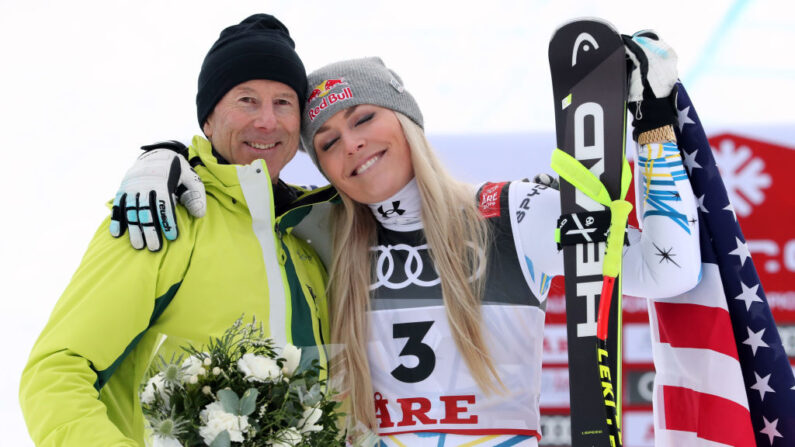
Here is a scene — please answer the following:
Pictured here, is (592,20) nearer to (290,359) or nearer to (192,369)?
(290,359)

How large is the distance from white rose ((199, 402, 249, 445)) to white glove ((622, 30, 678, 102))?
1.10 metres

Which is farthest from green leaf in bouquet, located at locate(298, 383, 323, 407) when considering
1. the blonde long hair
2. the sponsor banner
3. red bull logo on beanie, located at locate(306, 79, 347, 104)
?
the sponsor banner

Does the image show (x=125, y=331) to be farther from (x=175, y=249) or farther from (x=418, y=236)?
(x=418, y=236)

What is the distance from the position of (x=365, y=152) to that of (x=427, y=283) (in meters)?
0.41

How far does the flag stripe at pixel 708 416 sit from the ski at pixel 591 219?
0.36 meters

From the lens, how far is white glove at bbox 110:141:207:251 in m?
1.72

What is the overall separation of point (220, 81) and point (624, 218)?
1.23 m

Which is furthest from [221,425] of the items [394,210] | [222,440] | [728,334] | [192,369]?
[728,334]

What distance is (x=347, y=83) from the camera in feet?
6.91

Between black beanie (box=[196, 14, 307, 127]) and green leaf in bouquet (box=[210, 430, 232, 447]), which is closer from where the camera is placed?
green leaf in bouquet (box=[210, 430, 232, 447])

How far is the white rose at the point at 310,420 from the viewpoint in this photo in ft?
4.36

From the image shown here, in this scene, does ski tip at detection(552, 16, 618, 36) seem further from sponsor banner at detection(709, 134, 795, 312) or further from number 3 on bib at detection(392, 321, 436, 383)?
sponsor banner at detection(709, 134, 795, 312)

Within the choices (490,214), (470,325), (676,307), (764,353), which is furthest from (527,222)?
(764,353)

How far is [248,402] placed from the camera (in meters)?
1.27
